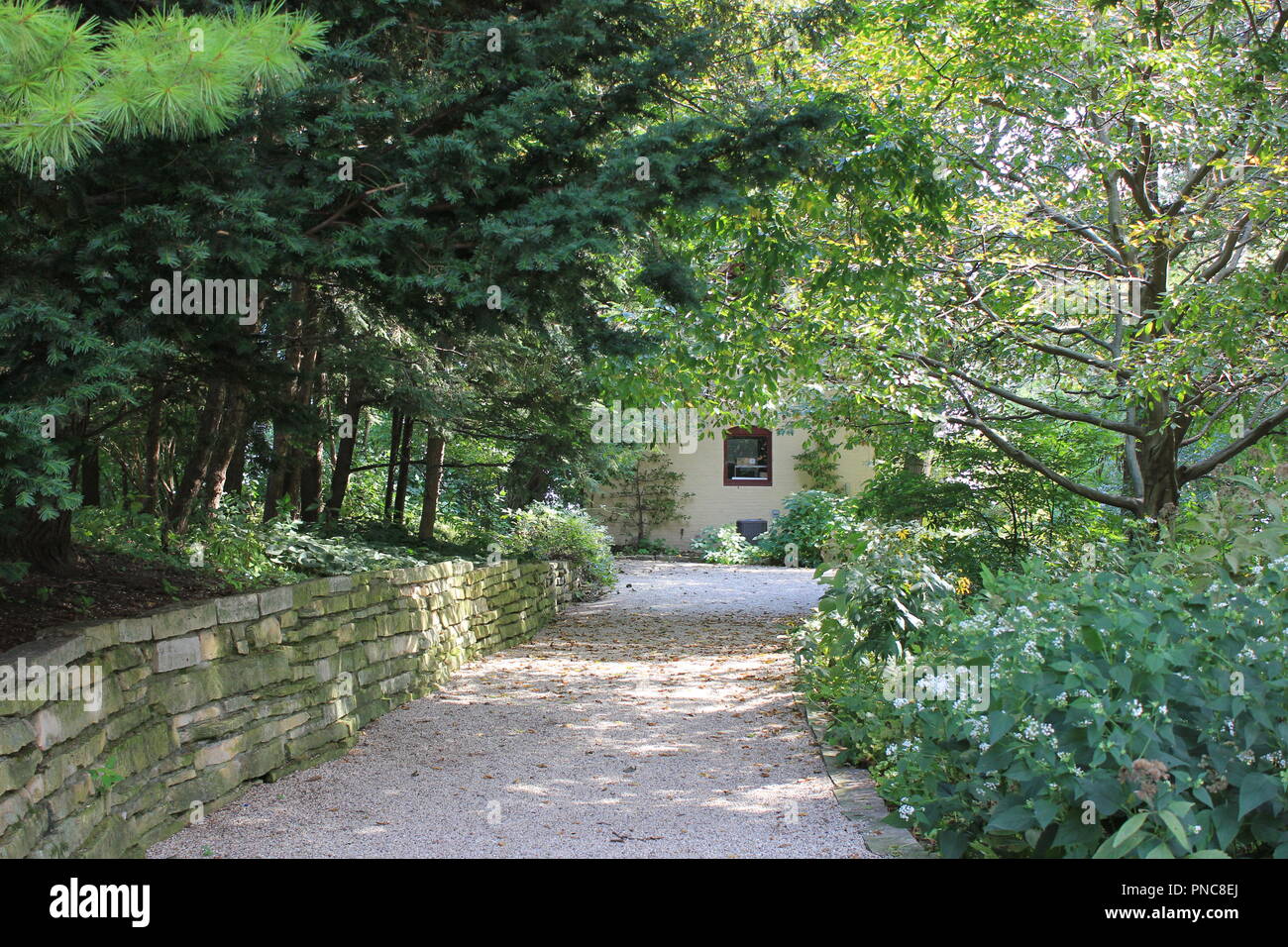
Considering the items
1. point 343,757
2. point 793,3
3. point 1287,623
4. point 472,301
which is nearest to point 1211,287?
point 793,3

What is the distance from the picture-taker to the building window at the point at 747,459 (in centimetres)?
2203

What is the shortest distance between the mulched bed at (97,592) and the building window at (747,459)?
16.2 meters

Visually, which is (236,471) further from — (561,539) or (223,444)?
(561,539)

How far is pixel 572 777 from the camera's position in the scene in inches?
220

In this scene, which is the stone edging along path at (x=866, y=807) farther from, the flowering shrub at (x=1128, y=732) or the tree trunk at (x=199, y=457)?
the tree trunk at (x=199, y=457)

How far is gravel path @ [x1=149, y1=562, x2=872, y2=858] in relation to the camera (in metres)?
4.43

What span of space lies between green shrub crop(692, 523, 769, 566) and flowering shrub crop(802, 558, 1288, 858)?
15.9 m

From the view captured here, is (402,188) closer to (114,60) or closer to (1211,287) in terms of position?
(114,60)

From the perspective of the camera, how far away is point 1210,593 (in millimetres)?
3559

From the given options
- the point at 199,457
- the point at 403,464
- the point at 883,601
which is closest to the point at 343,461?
the point at 403,464

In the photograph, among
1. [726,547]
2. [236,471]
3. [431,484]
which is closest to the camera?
[236,471]

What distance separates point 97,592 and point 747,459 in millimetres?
17516

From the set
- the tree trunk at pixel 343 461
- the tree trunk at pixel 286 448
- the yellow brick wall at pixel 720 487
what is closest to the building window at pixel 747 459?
the yellow brick wall at pixel 720 487

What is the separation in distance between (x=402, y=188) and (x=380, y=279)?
0.54 metres
